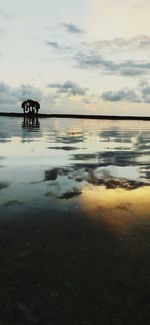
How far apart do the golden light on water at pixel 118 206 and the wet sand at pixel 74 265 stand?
20mm

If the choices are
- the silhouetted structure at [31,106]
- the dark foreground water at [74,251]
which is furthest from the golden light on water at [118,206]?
the silhouetted structure at [31,106]

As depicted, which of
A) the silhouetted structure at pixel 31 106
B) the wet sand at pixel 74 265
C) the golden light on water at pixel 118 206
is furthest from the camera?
the silhouetted structure at pixel 31 106

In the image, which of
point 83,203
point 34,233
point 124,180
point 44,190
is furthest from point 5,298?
point 124,180

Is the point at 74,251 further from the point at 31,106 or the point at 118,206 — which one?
the point at 31,106

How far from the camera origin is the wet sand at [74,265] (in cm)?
394

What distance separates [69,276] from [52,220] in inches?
91.2

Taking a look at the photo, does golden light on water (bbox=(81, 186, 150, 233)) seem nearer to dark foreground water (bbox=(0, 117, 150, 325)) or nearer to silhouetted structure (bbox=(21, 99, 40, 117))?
dark foreground water (bbox=(0, 117, 150, 325))

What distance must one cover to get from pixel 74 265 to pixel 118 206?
3291 mm

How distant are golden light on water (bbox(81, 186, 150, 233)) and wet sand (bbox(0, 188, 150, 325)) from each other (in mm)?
20

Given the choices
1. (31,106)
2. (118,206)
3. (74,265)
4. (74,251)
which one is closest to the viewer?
(74,265)

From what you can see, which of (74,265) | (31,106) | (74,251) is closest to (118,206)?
(74,251)

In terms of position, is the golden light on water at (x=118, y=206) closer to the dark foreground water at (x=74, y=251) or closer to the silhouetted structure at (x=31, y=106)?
the dark foreground water at (x=74, y=251)

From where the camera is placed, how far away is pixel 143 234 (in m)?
6.30

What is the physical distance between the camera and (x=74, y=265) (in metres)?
5.01
